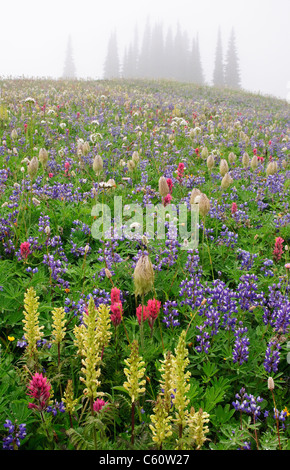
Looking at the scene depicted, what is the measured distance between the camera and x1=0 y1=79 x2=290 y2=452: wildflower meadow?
1.76 meters

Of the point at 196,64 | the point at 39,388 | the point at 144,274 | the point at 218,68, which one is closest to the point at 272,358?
the point at 144,274

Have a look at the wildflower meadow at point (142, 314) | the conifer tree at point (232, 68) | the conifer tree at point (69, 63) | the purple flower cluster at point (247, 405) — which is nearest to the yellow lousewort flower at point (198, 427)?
the wildflower meadow at point (142, 314)

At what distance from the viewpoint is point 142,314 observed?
7.10 feet

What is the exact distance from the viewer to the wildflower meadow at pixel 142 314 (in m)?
1.76

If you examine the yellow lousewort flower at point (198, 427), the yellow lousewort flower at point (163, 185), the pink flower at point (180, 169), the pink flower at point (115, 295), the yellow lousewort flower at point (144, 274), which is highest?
the pink flower at point (180, 169)

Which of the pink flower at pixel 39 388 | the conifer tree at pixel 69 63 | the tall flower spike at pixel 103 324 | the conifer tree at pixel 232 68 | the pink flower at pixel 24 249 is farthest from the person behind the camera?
the conifer tree at pixel 69 63

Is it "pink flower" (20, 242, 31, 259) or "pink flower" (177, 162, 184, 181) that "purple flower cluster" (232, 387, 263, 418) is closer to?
"pink flower" (20, 242, 31, 259)

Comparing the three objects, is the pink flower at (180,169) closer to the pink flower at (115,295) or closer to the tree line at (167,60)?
the pink flower at (115,295)

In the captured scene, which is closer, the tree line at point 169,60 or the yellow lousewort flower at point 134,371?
the yellow lousewort flower at point 134,371

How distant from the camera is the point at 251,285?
2684 mm

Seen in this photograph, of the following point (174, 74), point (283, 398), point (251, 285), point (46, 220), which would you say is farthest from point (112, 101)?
point (174, 74)

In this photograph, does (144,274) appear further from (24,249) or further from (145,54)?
(145,54)

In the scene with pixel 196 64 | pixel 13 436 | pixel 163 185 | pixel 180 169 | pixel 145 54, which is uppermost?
pixel 145 54
